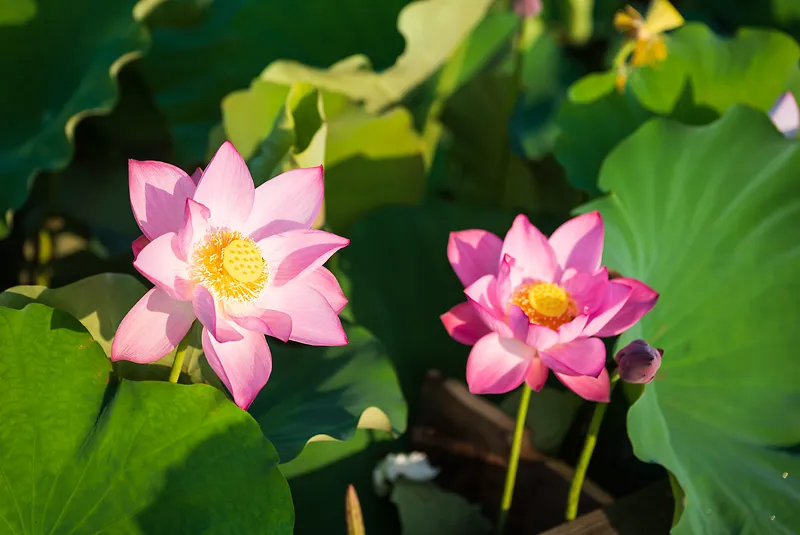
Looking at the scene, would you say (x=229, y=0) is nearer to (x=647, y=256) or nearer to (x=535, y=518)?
(x=647, y=256)

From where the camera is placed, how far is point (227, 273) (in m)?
0.58

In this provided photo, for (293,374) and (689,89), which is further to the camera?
(689,89)

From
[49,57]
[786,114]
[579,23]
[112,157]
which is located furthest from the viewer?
[579,23]

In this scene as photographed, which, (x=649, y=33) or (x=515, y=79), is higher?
(x=649, y=33)

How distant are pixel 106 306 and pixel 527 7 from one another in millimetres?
854

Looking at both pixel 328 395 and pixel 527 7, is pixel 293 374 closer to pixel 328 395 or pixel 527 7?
pixel 328 395

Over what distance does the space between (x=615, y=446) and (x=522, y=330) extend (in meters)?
0.40

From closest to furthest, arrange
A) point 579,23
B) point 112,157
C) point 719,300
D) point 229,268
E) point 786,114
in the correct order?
point 229,268, point 719,300, point 786,114, point 112,157, point 579,23

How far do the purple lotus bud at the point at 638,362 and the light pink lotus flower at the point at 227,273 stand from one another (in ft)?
0.79

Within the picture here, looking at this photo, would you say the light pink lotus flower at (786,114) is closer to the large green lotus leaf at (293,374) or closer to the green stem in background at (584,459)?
the green stem in background at (584,459)

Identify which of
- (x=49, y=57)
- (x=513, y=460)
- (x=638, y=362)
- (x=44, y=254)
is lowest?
(x=44, y=254)

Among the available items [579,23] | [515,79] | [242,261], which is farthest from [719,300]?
[579,23]

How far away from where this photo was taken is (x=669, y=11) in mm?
1089

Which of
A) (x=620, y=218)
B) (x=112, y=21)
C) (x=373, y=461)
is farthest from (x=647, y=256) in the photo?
(x=112, y=21)
